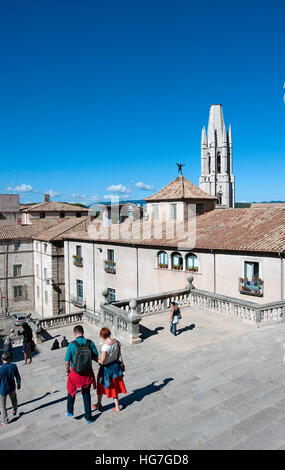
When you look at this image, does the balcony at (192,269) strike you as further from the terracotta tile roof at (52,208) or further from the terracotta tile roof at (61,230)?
the terracotta tile roof at (52,208)

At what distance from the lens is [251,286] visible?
21875 mm

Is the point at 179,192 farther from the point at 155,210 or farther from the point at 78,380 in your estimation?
the point at 78,380

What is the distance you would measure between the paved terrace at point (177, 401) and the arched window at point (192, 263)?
12.3 m

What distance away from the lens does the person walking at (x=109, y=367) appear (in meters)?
7.29

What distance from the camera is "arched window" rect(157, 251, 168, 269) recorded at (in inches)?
1080

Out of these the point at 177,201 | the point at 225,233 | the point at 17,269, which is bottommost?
the point at 17,269

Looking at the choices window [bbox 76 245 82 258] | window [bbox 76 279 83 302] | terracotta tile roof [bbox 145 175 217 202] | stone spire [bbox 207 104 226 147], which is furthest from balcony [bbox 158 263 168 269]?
stone spire [bbox 207 104 226 147]

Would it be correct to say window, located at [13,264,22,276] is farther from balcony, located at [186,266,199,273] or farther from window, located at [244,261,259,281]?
window, located at [244,261,259,281]

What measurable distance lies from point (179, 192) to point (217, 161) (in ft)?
287

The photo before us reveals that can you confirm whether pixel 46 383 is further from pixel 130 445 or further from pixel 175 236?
pixel 175 236

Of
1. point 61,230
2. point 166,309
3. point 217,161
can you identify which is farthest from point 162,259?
point 217,161

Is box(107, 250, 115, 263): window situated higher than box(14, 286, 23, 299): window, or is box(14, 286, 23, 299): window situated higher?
box(107, 250, 115, 263): window

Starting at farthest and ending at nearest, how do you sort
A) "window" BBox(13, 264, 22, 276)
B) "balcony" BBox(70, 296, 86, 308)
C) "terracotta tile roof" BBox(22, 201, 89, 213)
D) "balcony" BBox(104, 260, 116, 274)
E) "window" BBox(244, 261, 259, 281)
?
"terracotta tile roof" BBox(22, 201, 89, 213)
"window" BBox(13, 264, 22, 276)
"balcony" BBox(70, 296, 86, 308)
"balcony" BBox(104, 260, 116, 274)
"window" BBox(244, 261, 259, 281)

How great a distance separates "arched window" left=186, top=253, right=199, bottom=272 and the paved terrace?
12308mm
